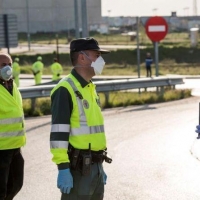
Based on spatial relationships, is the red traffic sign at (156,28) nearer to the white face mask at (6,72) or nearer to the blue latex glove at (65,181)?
the white face mask at (6,72)

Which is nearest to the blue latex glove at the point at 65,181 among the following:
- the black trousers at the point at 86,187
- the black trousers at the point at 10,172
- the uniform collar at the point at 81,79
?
→ the black trousers at the point at 86,187

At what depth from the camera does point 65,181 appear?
6.31 meters

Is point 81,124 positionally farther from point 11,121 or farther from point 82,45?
point 11,121

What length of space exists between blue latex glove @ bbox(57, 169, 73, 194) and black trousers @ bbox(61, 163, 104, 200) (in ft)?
0.52

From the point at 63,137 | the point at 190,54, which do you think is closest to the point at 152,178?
the point at 63,137

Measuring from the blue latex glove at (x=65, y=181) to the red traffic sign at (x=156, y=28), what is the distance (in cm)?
1907

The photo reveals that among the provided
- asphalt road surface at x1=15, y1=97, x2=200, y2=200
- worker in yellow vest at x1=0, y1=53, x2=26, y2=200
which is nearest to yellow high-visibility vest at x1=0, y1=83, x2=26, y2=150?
worker in yellow vest at x1=0, y1=53, x2=26, y2=200

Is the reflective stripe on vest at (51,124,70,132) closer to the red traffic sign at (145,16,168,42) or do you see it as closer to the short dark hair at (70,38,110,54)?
the short dark hair at (70,38,110,54)

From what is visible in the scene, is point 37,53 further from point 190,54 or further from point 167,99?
point 167,99

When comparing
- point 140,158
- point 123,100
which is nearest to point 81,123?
point 140,158

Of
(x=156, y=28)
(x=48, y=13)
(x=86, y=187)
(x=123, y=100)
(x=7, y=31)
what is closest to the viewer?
(x=86, y=187)

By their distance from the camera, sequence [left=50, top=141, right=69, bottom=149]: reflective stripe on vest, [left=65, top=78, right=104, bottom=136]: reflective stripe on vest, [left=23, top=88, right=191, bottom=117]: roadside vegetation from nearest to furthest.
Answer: [left=50, top=141, right=69, bottom=149]: reflective stripe on vest
[left=65, top=78, right=104, bottom=136]: reflective stripe on vest
[left=23, top=88, right=191, bottom=117]: roadside vegetation

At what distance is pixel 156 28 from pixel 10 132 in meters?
17.3

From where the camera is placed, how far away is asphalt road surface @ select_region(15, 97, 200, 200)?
10.3m
